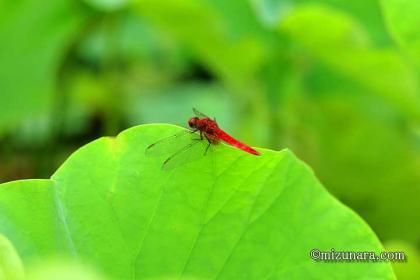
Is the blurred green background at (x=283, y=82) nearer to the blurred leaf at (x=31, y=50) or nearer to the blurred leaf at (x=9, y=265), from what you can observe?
the blurred leaf at (x=31, y=50)

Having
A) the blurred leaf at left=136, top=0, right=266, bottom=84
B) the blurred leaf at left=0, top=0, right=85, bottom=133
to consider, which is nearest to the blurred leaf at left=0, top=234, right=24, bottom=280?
the blurred leaf at left=136, top=0, right=266, bottom=84

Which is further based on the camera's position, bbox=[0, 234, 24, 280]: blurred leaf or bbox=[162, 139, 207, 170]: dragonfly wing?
bbox=[162, 139, 207, 170]: dragonfly wing

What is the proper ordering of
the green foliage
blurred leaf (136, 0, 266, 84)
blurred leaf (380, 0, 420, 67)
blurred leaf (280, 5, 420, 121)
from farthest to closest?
blurred leaf (136, 0, 266, 84)
blurred leaf (280, 5, 420, 121)
blurred leaf (380, 0, 420, 67)
the green foliage

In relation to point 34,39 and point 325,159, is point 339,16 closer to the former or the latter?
point 325,159

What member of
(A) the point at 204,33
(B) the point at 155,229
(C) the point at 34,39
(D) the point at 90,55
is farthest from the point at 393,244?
(D) the point at 90,55

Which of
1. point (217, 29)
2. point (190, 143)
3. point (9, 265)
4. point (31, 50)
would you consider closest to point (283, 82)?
point (217, 29)

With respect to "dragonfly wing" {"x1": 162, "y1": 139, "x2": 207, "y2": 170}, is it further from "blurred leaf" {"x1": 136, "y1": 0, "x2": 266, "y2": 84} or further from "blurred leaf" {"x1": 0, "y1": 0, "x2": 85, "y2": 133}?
"blurred leaf" {"x1": 0, "y1": 0, "x2": 85, "y2": 133}
